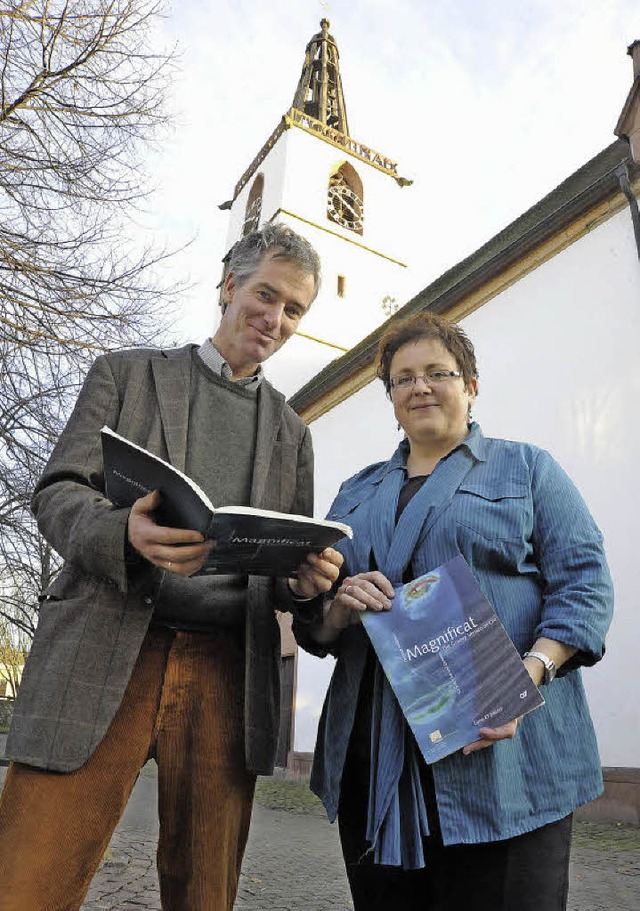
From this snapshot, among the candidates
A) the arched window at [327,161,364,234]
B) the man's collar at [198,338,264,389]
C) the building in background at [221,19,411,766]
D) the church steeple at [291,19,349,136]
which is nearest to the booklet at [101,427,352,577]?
the man's collar at [198,338,264,389]

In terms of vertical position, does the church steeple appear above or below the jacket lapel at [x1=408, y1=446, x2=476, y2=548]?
above

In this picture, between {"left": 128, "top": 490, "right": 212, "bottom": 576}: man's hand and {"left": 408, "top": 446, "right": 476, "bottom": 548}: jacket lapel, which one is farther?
{"left": 408, "top": 446, "right": 476, "bottom": 548}: jacket lapel

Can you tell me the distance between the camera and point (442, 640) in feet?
5.97

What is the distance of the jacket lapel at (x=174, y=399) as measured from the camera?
201cm

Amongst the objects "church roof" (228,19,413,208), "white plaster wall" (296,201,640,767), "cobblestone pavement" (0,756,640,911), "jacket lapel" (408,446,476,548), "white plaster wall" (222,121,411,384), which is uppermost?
"church roof" (228,19,413,208)

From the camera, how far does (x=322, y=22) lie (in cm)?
3141

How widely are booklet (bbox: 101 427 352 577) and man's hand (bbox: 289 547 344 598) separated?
6 cm

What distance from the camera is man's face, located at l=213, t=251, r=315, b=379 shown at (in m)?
2.22

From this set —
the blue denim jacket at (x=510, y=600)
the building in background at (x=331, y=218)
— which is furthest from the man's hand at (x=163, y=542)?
the building in background at (x=331, y=218)

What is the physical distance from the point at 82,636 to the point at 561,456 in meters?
7.50

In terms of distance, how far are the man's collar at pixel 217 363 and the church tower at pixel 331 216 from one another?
16344 millimetres

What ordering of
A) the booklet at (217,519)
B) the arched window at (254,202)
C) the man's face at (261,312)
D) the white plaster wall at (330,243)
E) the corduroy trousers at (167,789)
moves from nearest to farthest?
the booklet at (217,519) < the corduroy trousers at (167,789) < the man's face at (261,312) < the white plaster wall at (330,243) < the arched window at (254,202)

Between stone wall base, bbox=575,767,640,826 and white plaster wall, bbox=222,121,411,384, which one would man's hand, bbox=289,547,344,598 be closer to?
stone wall base, bbox=575,767,640,826

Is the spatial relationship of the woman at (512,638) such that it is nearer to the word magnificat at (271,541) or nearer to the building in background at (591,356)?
the word magnificat at (271,541)
